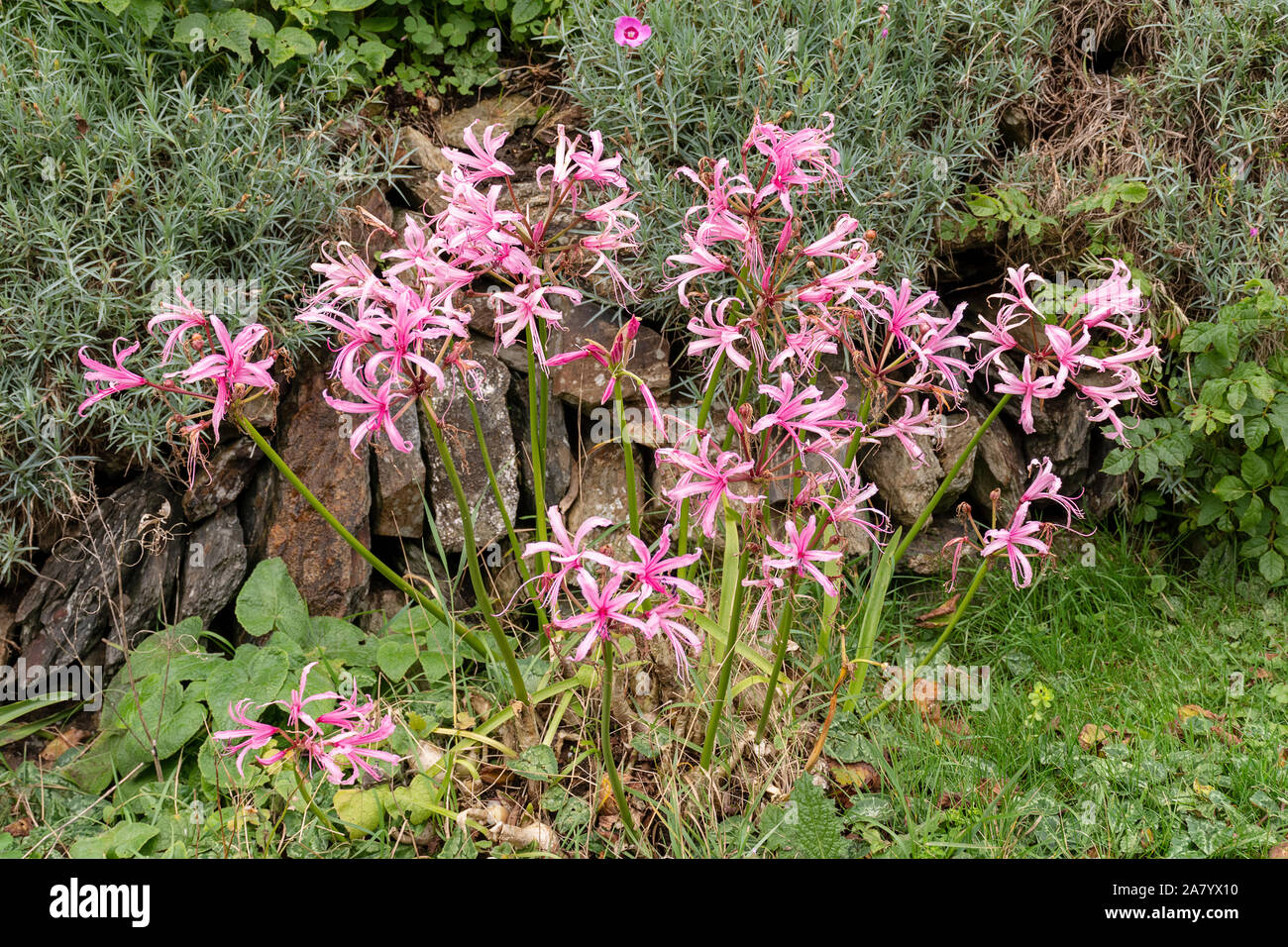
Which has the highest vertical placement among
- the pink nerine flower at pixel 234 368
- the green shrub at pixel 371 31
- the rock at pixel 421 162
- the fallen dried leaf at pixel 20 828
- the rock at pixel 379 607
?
the green shrub at pixel 371 31

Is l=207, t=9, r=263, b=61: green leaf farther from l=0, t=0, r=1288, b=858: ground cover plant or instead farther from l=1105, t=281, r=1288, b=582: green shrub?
l=1105, t=281, r=1288, b=582: green shrub

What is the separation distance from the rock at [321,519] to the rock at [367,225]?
67 cm

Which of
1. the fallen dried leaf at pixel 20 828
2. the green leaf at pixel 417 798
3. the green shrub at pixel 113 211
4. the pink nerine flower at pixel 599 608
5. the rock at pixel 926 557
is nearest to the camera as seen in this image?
the pink nerine flower at pixel 599 608

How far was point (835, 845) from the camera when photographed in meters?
2.41

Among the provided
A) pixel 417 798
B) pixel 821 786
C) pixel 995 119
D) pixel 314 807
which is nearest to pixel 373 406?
pixel 314 807

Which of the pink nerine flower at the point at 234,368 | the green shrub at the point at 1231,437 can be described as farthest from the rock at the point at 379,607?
the green shrub at the point at 1231,437

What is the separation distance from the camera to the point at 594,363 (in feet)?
12.4

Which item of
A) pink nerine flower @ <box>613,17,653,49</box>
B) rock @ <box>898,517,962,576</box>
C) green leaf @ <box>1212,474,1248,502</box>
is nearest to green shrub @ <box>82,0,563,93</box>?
pink nerine flower @ <box>613,17,653,49</box>

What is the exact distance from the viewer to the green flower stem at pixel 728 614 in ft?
7.55

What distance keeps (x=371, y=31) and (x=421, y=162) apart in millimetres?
587

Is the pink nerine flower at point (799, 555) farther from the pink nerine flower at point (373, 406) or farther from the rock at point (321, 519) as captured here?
the rock at point (321, 519)

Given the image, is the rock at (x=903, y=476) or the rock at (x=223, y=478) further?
the rock at (x=903, y=476)
